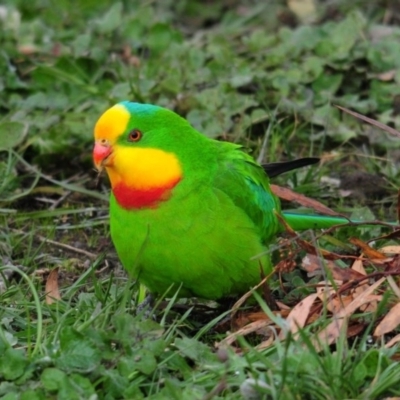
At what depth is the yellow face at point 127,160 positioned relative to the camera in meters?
3.40

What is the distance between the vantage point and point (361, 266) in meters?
3.56

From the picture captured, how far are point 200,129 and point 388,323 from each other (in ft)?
6.79

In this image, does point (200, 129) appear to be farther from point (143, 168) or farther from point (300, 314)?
point (300, 314)

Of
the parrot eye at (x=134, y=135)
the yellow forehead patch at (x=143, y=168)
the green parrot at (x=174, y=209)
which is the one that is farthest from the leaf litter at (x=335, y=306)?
the parrot eye at (x=134, y=135)

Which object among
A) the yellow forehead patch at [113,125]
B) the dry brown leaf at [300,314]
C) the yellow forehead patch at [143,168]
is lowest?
the dry brown leaf at [300,314]

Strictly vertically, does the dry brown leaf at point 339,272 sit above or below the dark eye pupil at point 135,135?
below

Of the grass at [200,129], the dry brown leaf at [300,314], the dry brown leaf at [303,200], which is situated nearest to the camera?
the grass at [200,129]

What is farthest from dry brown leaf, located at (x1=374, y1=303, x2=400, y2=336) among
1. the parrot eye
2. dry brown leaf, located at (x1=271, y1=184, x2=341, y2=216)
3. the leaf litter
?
the parrot eye

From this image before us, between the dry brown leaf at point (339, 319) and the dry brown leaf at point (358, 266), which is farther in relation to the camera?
the dry brown leaf at point (358, 266)

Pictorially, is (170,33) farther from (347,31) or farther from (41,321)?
(41,321)

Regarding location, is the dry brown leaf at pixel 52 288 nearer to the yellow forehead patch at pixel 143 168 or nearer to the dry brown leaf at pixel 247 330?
the yellow forehead patch at pixel 143 168

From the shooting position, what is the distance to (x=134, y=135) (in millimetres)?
3439

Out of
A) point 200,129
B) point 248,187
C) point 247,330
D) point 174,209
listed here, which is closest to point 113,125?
point 174,209

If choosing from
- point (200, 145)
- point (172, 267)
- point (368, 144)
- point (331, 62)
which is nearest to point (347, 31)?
point (331, 62)
